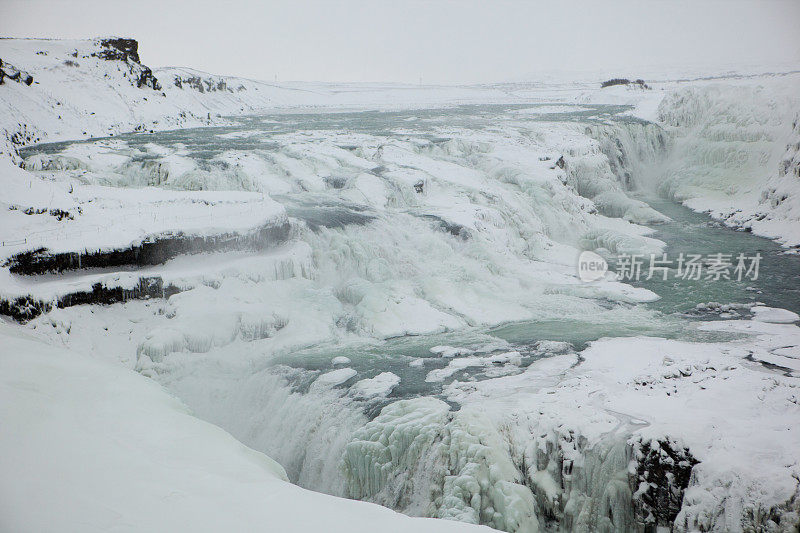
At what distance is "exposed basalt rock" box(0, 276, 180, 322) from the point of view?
38.1 feet

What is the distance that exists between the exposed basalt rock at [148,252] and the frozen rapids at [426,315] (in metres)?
0.30

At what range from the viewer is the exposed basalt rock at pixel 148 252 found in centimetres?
1257

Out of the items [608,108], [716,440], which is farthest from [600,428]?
[608,108]

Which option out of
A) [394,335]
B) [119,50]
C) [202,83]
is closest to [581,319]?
[394,335]

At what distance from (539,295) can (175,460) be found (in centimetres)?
1250

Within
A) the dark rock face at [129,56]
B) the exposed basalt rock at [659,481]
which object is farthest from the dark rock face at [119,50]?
the exposed basalt rock at [659,481]

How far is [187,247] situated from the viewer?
47.7 ft

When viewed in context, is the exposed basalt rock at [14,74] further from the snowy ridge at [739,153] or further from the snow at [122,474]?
the snowy ridge at [739,153]

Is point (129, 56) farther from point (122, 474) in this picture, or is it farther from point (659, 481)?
point (659, 481)

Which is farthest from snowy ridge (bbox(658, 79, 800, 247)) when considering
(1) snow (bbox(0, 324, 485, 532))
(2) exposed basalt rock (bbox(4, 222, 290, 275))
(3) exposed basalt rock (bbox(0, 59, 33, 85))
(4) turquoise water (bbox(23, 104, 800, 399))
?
(3) exposed basalt rock (bbox(0, 59, 33, 85))

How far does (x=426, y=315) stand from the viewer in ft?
47.1

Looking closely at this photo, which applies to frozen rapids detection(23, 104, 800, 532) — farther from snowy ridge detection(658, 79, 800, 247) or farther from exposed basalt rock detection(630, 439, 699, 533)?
snowy ridge detection(658, 79, 800, 247)

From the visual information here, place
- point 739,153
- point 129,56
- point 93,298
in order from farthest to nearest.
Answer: point 129,56 → point 739,153 → point 93,298

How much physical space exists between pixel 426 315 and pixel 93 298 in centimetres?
778
